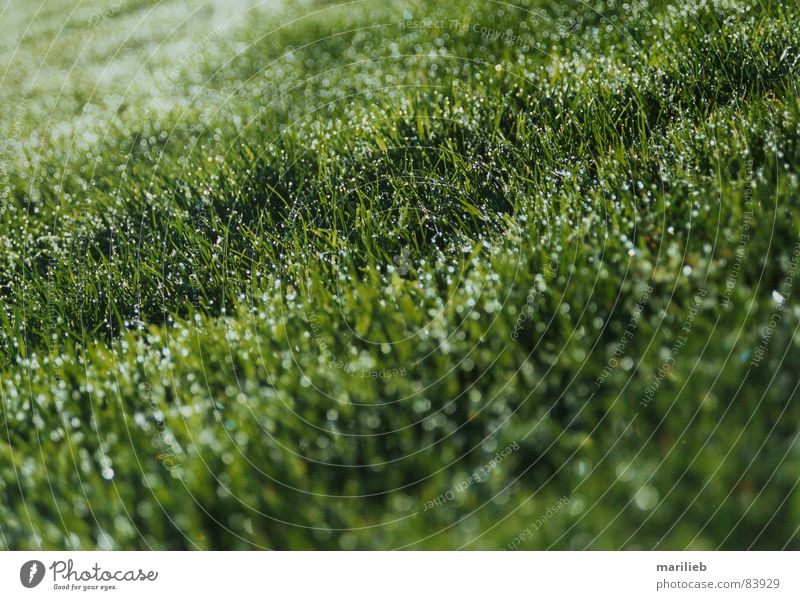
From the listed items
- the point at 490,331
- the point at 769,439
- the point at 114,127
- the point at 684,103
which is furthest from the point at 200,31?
the point at 769,439

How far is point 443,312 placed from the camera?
1.71 meters
